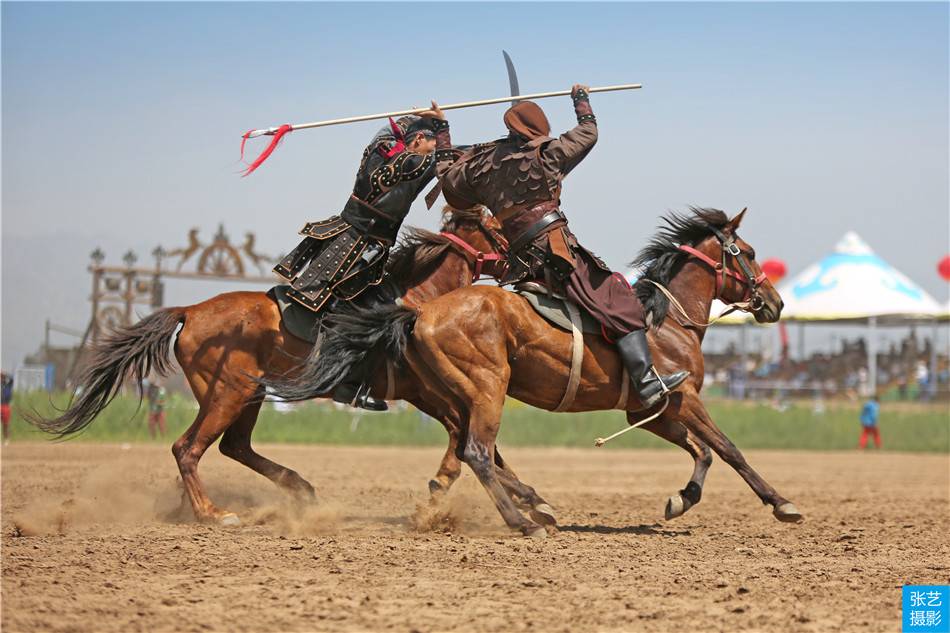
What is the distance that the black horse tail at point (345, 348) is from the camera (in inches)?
268

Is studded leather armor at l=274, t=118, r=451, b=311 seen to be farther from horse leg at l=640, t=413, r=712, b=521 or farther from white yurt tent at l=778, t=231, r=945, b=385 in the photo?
white yurt tent at l=778, t=231, r=945, b=385

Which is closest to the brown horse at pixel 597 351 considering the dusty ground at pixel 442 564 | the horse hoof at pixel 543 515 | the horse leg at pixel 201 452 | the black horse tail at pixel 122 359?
the horse hoof at pixel 543 515

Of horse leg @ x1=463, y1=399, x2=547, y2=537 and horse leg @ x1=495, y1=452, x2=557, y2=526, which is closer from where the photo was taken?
horse leg @ x1=463, y1=399, x2=547, y2=537

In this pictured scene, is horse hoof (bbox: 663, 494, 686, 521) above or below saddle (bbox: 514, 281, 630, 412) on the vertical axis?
below

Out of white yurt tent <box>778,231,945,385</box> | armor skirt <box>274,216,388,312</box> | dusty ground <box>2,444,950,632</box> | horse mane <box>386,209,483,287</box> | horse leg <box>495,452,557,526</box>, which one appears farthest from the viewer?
white yurt tent <box>778,231,945,385</box>

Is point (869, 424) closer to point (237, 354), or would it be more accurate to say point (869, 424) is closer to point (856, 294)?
point (856, 294)

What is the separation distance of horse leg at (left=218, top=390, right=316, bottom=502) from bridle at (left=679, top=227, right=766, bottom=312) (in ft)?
10.6

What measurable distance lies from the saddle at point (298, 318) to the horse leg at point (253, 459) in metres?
0.66

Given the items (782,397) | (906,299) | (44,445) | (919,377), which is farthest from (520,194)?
(919,377)

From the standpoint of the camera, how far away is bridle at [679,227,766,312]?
25.3ft

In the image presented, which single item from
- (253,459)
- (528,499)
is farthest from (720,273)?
(253,459)

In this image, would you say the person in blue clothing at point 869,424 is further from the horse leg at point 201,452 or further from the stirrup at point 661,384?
the horse leg at point 201,452

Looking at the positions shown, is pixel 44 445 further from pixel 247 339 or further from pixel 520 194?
pixel 520 194

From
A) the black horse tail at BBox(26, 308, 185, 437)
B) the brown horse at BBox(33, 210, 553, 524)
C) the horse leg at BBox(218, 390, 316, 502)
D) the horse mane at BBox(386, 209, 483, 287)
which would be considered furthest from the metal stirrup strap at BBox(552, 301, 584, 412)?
the black horse tail at BBox(26, 308, 185, 437)
